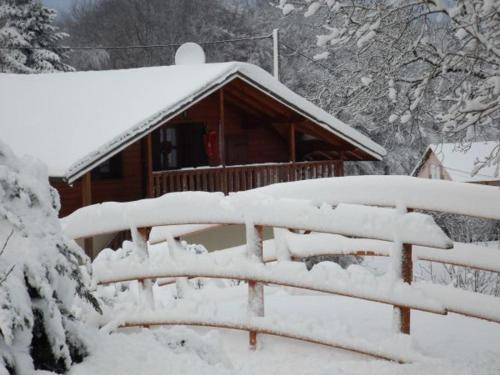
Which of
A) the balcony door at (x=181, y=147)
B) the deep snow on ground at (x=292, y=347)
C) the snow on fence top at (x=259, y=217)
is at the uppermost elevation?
the balcony door at (x=181, y=147)

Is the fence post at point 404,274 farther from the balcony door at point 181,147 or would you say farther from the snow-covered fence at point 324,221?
the balcony door at point 181,147

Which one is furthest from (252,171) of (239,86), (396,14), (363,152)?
(396,14)

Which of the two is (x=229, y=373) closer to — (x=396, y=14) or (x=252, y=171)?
(x=396, y=14)

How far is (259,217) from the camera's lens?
4.24 meters

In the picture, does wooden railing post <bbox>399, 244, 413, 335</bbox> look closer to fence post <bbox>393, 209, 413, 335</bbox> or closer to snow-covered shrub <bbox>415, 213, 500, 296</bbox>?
fence post <bbox>393, 209, 413, 335</bbox>

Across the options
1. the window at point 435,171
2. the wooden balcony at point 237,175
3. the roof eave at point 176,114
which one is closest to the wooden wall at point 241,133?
the wooden balcony at point 237,175

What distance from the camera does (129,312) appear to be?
15.5 ft

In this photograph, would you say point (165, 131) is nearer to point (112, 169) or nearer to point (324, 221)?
point (112, 169)

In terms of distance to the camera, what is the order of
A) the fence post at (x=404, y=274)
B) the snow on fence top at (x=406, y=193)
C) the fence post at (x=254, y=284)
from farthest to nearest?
the fence post at (x=254, y=284) → the fence post at (x=404, y=274) → the snow on fence top at (x=406, y=193)

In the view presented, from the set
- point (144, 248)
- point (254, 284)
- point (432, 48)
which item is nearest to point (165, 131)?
point (432, 48)

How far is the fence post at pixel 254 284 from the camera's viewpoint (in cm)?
429

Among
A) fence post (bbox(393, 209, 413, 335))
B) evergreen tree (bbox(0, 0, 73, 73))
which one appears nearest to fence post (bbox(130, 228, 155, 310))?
fence post (bbox(393, 209, 413, 335))

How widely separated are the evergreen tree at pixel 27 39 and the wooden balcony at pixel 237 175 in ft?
62.5

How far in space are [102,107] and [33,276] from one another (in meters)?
15.1
